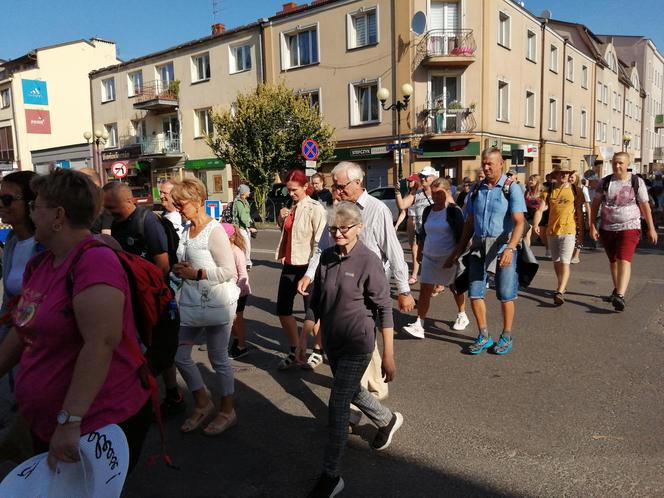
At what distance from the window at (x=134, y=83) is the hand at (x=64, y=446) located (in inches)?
1377

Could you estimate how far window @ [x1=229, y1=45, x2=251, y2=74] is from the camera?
90.8 feet

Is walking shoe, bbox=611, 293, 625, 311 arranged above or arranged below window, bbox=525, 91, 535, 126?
below

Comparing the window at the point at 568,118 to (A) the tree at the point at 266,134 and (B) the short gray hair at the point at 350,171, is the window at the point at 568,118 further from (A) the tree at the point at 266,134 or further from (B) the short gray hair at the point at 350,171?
(B) the short gray hair at the point at 350,171

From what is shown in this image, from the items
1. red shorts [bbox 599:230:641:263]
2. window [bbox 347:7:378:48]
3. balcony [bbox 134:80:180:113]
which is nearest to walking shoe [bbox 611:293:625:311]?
red shorts [bbox 599:230:641:263]

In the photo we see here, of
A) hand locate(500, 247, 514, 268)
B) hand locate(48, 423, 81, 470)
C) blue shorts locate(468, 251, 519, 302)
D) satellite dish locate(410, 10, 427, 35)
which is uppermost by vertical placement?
satellite dish locate(410, 10, 427, 35)

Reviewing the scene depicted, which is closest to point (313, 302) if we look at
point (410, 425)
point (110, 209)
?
point (410, 425)

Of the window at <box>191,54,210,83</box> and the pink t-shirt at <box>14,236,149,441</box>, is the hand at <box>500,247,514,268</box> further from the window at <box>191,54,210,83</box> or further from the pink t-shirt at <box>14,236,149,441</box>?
the window at <box>191,54,210,83</box>

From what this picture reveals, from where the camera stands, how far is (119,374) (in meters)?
1.92

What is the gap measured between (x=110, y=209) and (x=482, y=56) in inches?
865

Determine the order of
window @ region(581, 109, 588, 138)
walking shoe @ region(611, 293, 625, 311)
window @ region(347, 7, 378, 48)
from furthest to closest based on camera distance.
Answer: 1. window @ region(581, 109, 588, 138)
2. window @ region(347, 7, 378, 48)
3. walking shoe @ region(611, 293, 625, 311)

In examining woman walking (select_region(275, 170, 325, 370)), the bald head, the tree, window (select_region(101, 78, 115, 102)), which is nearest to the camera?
the bald head

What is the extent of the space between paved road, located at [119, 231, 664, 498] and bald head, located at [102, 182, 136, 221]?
157cm

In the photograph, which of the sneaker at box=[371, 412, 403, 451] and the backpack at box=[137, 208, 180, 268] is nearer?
the sneaker at box=[371, 412, 403, 451]

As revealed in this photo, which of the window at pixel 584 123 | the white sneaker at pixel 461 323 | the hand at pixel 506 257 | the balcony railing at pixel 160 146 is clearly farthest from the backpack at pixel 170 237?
the window at pixel 584 123
